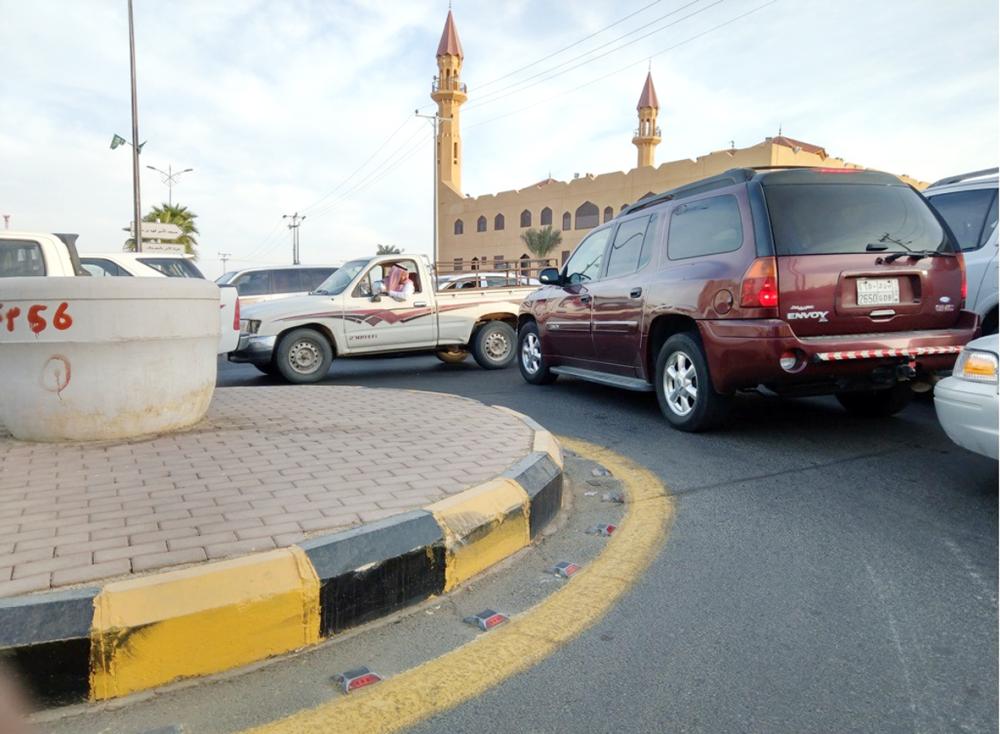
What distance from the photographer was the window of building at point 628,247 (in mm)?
6613

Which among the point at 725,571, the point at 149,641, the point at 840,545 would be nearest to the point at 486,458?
the point at 725,571

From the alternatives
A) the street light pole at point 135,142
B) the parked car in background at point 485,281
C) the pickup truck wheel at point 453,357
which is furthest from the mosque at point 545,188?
the pickup truck wheel at point 453,357

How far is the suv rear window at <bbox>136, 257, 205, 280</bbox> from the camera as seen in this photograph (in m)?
10.8

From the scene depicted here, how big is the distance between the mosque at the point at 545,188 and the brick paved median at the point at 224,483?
135 ft

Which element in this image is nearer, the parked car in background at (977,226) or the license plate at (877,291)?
the license plate at (877,291)

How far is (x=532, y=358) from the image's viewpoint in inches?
350

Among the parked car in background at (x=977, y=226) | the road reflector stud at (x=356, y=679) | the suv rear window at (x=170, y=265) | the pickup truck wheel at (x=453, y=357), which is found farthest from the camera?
the pickup truck wheel at (x=453, y=357)

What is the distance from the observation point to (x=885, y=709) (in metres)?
2.10

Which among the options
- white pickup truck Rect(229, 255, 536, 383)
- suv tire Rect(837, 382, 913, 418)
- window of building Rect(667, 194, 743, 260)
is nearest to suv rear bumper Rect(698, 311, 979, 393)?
window of building Rect(667, 194, 743, 260)

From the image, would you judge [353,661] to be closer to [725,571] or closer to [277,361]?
[725,571]

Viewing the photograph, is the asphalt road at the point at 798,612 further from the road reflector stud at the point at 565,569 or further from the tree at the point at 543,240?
the tree at the point at 543,240

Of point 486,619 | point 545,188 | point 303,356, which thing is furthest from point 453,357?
point 545,188

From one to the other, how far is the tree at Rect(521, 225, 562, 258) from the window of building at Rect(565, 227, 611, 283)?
46.6 m

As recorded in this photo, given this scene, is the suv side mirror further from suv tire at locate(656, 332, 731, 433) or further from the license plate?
the license plate
